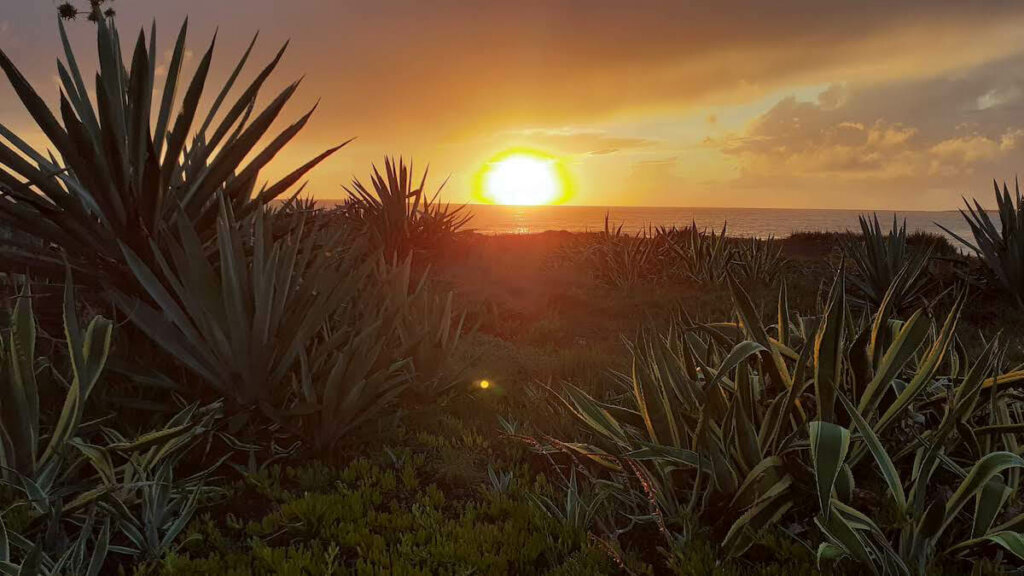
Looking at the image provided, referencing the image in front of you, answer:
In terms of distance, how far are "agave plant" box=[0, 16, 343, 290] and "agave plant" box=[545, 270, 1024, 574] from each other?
2.23 metres

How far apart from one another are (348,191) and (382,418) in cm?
674

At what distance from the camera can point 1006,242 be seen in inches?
261

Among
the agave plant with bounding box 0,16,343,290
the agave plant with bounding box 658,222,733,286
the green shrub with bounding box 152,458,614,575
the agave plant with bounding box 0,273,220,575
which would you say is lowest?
the green shrub with bounding box 152,458,614,575

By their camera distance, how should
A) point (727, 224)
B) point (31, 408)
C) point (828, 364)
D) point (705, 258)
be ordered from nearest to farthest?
point (828, 364) < point (31, 408) < point (705, 258) < point (727, 224)

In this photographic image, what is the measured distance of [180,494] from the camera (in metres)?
2.48

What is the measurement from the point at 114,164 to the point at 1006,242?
847cm

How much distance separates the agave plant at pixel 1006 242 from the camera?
653 centimetres

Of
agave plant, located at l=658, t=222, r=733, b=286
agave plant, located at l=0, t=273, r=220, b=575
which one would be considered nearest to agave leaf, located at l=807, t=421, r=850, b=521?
agave plant, located at l=0, t=273, r=220, b=575

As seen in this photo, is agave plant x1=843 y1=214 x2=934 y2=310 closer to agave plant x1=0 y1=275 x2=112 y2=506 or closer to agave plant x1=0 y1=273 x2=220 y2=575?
agave plant x1=0 y1=273 x2=220 y2=575

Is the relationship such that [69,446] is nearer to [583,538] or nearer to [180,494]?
[180,494]

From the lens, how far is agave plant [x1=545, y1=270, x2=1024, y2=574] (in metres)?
1.91

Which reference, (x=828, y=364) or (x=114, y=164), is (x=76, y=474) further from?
(x=828, y=364)

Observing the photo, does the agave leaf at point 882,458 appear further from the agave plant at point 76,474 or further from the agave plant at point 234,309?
the agave plant at point 76,474

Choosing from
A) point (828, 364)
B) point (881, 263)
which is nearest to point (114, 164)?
point (828, 364)
